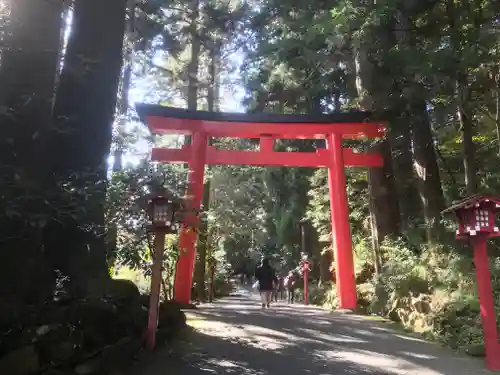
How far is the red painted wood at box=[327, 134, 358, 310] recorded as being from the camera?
1108 cm

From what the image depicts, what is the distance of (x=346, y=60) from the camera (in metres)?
11.7

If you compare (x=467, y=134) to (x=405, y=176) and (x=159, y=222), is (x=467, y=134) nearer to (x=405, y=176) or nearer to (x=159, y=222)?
(x=405, y=176)

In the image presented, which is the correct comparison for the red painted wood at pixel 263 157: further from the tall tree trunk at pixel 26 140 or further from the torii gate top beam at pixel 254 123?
the tall tree trunk at pixel 26 140

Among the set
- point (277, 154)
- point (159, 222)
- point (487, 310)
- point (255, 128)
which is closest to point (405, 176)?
point (277, 154)

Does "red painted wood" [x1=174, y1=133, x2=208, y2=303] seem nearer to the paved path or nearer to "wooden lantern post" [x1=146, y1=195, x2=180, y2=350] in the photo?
the paved path

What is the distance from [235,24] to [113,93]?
7.59 meters

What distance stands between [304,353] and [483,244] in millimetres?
2512

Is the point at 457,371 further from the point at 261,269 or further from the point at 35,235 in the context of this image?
the point at 261,269

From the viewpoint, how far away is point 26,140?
4602mm

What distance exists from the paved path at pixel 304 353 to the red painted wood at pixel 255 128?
5301 mm

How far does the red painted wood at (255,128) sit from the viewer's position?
11.6 metres

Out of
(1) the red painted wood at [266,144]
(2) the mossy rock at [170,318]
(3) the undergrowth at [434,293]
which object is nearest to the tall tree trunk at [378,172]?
(3) the undergrowth at [434,293]

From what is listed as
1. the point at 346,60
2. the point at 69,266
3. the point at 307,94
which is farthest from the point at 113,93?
the point at 307,94

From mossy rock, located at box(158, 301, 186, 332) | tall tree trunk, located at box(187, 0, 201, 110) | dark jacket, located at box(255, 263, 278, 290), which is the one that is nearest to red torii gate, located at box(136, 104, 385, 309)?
dark jacket, located at box(255, 263, 278, 290)
